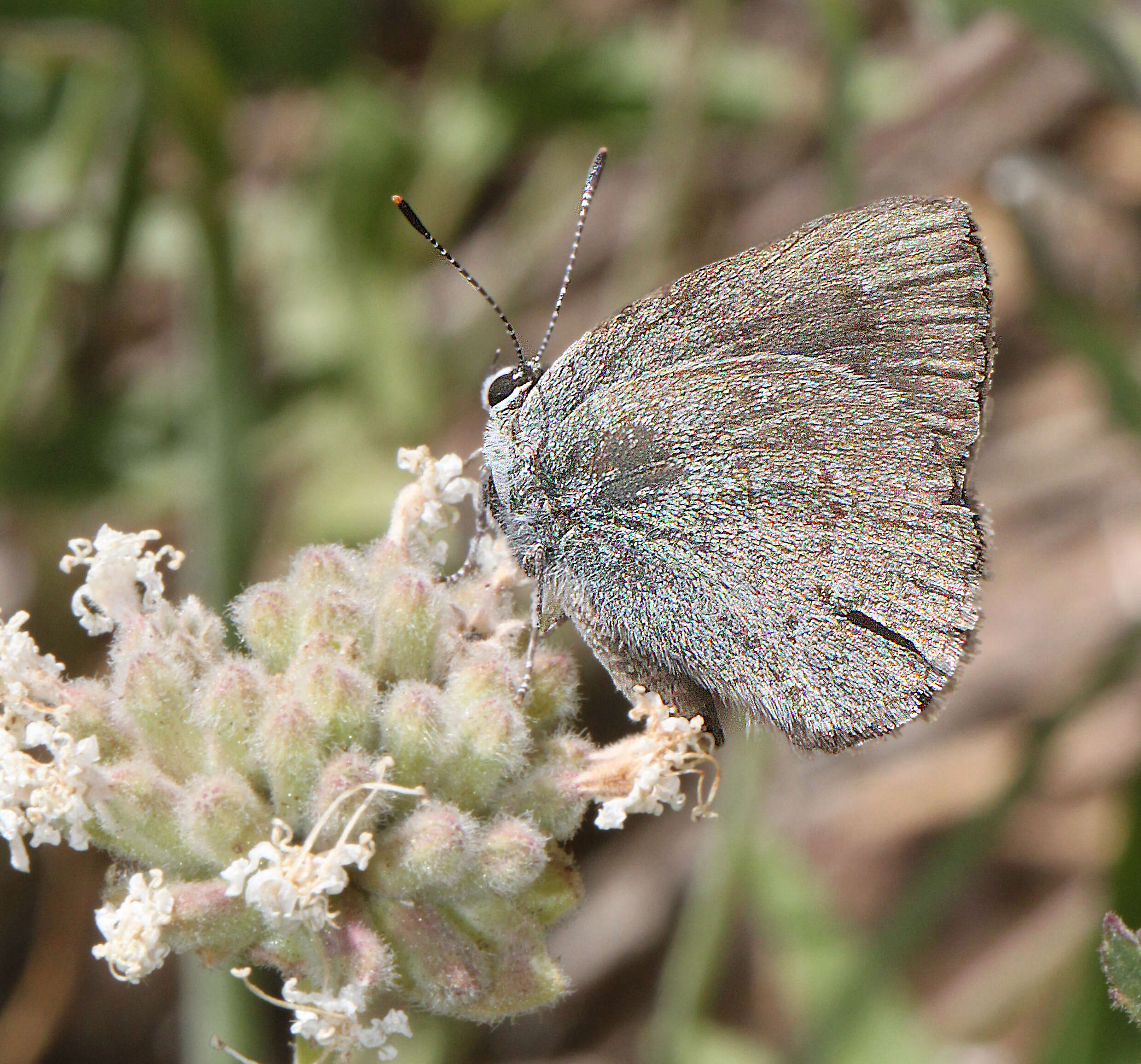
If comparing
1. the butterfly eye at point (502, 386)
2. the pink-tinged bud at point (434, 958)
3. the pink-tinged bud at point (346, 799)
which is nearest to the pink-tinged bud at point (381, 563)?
the pink-tinged bud at point (346, 799)

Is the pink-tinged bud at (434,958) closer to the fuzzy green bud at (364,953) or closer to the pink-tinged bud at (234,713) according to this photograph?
the fuzzy green bud at (364,953)

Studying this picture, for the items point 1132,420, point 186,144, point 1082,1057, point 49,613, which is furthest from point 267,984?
point 1132,420

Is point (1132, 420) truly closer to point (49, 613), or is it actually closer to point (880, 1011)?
point (880, 1011)

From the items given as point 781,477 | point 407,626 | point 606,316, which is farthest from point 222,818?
point 606,316

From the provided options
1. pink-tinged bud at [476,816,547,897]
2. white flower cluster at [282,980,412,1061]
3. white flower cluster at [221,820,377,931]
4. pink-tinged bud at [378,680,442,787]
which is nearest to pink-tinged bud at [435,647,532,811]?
pink-tinged bud at [378,680,442,787]

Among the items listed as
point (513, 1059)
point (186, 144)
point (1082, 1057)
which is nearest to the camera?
point (1082, 1057)
